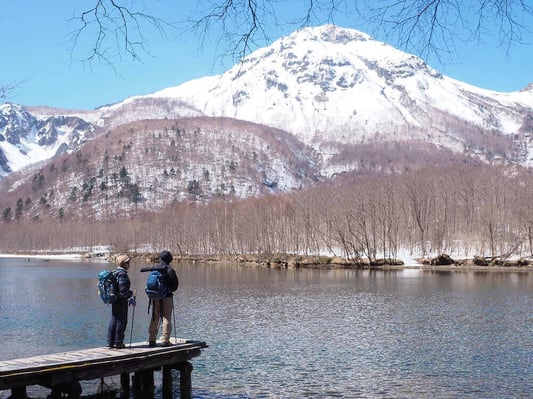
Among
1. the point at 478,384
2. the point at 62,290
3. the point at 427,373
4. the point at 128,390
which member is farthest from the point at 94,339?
the point at 62,290

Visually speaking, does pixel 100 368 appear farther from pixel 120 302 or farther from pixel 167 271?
pixel 167 271

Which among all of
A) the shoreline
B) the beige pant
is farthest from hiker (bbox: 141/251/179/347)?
the shoreline

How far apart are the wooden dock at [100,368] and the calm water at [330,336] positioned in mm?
1520

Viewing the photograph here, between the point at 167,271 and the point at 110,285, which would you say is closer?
the point at 110,285

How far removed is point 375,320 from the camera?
36406 mm

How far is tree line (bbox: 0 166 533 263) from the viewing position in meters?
110

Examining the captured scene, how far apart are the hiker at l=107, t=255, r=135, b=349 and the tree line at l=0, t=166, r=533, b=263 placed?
83747 mm

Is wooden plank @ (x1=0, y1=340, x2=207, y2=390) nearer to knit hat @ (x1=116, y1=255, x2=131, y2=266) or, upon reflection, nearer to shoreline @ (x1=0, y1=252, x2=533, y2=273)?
knit hat @ (x1=116, y1=255, x2=131, y2=266)

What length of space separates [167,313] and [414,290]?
41.6 m

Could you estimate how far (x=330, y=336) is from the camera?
3092 cm

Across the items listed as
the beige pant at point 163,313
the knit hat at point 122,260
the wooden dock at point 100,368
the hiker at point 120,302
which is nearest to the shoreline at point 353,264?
the wooden dock at point 100,368

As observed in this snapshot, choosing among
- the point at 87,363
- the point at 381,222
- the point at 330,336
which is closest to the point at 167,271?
the point at 87,363

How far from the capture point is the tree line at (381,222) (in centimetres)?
10981

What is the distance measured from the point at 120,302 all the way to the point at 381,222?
103 meters
